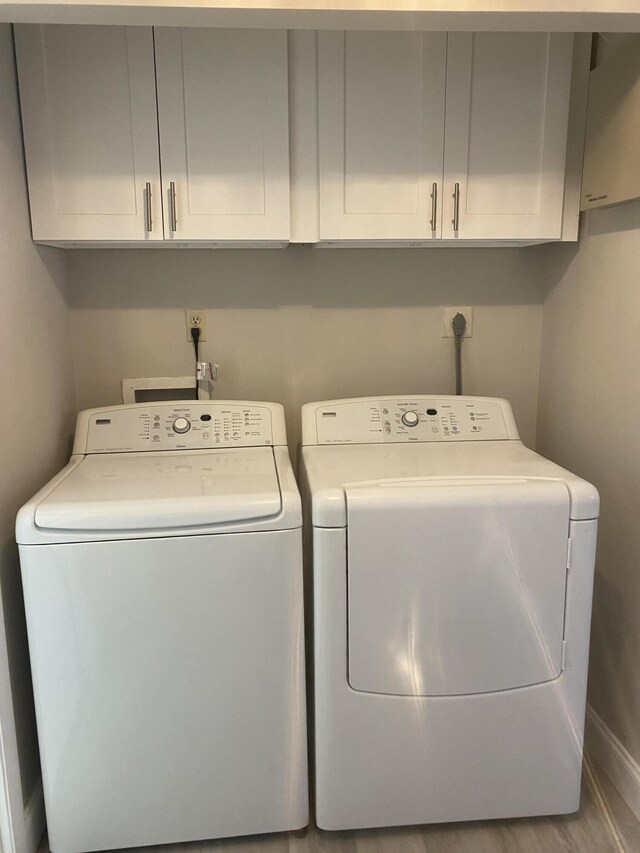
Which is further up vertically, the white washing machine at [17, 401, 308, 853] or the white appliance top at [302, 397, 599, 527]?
the white appliance top at [302, 397, 599, 527]

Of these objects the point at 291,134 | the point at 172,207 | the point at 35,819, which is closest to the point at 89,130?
the point at 172,207

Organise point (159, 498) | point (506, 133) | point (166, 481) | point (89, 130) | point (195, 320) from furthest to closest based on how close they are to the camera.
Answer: point (195, 320) < point (506, 133) < point (89, 130) < point (166, 481) < point (159, 498)

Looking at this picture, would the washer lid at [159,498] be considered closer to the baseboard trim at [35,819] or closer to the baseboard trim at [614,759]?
the baseboard trim at [35,819]

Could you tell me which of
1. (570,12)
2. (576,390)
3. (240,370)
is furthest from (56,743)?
(570,12)

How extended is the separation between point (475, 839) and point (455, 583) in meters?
0.73

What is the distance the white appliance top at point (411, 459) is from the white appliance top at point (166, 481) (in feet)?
0.29

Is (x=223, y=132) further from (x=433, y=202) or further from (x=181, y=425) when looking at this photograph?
(x=181, y=425)

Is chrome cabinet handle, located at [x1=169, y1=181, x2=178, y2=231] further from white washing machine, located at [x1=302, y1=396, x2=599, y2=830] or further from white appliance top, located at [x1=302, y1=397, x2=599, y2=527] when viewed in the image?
white washing machine, located at [x1=302, y1=396, x2=599, y2=830]

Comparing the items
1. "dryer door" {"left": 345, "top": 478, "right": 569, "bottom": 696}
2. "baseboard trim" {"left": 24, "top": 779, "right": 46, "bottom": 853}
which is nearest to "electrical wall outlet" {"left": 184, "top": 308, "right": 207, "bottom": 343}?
"dryer door" {"left": 345, "top": 478, "right": 569, "bottom": 696}

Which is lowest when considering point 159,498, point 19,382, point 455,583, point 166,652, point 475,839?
point 475,839

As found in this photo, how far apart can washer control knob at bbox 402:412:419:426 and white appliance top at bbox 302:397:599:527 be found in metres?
0.02

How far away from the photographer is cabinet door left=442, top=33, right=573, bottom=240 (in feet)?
6.00

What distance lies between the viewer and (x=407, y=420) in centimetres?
202

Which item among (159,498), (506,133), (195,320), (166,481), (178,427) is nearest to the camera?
A: (159,498)
